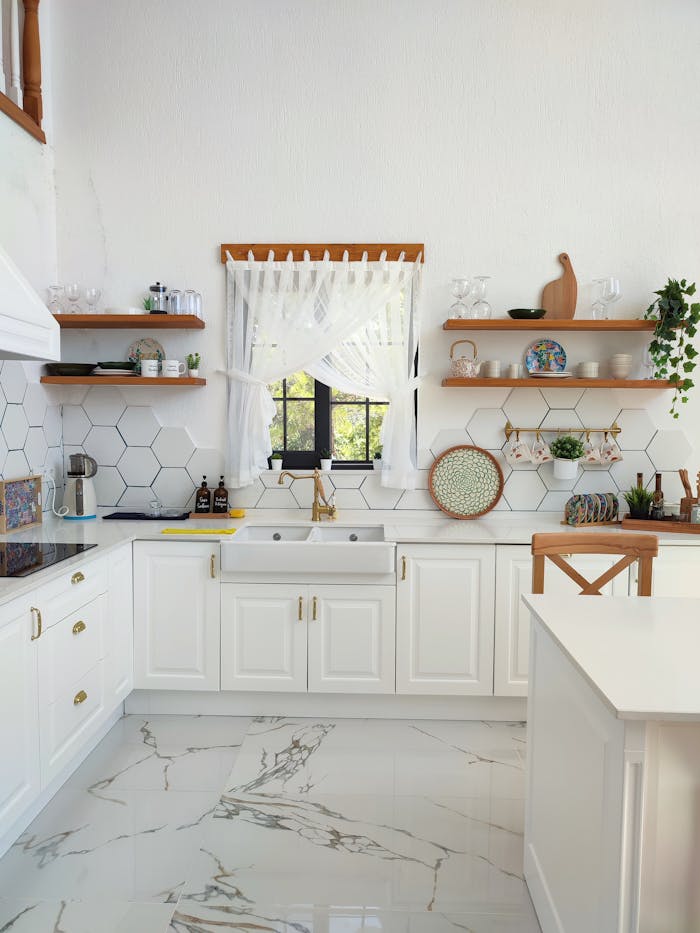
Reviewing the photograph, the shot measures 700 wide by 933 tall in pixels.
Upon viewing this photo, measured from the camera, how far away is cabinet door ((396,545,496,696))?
3084mm

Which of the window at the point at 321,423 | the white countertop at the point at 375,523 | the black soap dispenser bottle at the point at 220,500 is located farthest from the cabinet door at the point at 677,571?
the black soap dispenser bottle at the point at 220,500

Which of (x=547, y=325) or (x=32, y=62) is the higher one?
(x=32, y=62)

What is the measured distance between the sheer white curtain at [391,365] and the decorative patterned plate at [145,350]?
0.79 m

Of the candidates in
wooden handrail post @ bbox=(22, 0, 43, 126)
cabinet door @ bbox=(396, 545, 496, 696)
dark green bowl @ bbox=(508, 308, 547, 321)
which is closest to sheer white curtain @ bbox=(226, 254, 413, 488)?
dark green bowl @ bbox=(508, 308, 547, 321)

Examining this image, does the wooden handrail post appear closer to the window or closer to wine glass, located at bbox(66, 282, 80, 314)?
wine glass, located at bbox(66, 282, 80, 314)

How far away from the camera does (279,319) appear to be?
11.6 ft

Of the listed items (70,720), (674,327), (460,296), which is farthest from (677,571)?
(70,720)

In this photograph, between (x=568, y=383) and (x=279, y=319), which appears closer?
(x=568, y=383)

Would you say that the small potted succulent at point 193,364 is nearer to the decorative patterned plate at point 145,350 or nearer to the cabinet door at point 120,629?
the decorative patterned plate at point 145,350

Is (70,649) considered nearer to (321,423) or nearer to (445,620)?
(445,620)

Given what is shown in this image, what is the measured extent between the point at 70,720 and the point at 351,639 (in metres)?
1.19

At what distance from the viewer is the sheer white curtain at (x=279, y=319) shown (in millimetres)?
3520

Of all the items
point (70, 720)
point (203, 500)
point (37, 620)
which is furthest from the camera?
point (203, 500)

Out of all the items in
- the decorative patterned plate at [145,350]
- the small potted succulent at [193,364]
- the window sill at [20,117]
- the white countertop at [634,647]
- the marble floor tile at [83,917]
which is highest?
the window sill at [20,117]
